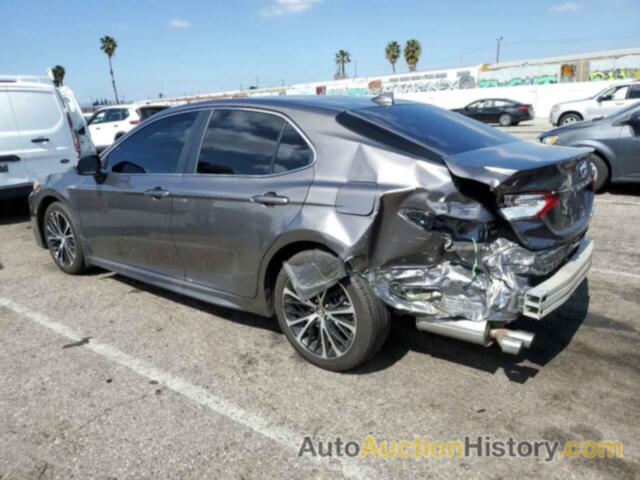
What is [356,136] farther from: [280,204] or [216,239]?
[216,239]

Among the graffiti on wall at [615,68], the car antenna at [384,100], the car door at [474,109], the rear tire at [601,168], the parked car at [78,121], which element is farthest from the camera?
the graffiti on wall at [615,68]

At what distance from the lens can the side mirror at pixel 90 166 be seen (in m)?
4.63

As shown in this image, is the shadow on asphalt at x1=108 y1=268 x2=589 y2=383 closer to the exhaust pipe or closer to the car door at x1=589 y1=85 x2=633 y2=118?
the exhaust pipe

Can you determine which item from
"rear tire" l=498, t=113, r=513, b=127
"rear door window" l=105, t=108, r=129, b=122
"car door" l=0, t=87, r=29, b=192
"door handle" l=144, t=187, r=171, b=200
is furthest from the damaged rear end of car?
"rear tire" l=498, t=113, r=513, b=127

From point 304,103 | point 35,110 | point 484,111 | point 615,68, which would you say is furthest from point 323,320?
point 615,68

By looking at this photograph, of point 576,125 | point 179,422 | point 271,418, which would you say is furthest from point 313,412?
point 576,125

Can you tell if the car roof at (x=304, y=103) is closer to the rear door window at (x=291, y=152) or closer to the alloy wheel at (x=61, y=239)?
the rear door window at (x=291, y=152)

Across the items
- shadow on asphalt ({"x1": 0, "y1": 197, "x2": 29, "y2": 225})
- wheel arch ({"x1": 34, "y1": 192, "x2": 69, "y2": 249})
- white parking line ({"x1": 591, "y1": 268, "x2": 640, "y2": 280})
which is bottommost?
white parking line ({"x1": 591, "y1": 268, "x2": 640, "y2": 280})

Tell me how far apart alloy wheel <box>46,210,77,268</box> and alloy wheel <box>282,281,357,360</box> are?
2.83 m

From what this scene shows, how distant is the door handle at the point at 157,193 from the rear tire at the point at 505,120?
25.6 m

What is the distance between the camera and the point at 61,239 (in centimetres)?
536

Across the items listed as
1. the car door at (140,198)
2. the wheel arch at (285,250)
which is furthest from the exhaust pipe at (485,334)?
the car door at (140,198)

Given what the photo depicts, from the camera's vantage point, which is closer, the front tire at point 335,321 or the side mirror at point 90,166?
the front tire at point 335,321

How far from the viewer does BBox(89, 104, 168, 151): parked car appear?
16.7m
